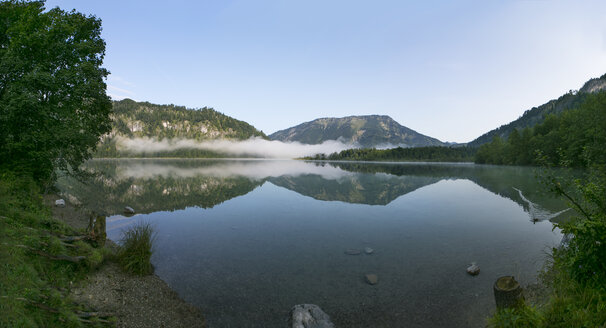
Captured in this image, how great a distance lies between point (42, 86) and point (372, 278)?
30960mm

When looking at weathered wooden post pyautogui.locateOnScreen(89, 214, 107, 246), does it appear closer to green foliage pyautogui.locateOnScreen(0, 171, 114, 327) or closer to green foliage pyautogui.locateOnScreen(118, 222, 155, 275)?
green foliage pyautogui.locateOnScreen(0, 171, 114, 327)

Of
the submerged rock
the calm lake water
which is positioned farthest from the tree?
the submerged rock

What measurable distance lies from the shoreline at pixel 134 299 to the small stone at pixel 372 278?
29.7 feet

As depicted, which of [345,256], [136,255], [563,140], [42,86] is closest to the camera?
[136,255]

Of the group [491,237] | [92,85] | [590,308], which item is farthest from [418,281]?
A: [92,85]

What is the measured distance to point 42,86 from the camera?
74.1 ft

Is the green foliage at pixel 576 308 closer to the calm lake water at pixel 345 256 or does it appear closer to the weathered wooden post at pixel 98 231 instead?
the calm lake water at pixel 345 256

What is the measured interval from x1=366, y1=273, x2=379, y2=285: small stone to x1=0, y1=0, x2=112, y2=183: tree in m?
26.5

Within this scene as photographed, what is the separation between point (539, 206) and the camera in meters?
36.9

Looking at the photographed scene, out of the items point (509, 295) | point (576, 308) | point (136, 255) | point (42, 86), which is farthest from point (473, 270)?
point (42, 86)

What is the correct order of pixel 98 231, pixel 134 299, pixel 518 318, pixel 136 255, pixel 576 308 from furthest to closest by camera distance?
pixel 98 231 < pixel 136 255 < pixel 134 299 < pixel 518 318 < pixel 576 308

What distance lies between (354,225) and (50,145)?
29417 millimetres

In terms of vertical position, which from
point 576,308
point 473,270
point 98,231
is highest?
point 576,308

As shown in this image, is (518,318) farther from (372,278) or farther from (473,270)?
(473,270)
